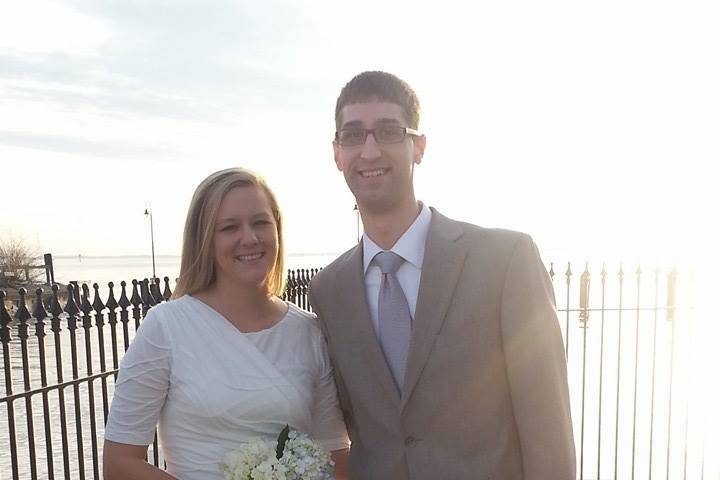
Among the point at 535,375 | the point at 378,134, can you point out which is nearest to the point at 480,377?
the point at 535,375

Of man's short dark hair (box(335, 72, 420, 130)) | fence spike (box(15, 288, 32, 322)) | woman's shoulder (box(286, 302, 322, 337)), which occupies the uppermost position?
man's short dark hair (box(335, 72, 420, 130))

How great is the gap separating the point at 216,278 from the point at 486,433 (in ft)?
4.53

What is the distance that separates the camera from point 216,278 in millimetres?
2621

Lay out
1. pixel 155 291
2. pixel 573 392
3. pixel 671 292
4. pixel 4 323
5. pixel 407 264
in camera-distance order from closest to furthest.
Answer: pixel 407 264, pixel 4 323, pixel 155 291, pixel 671 292, pixel 573 392

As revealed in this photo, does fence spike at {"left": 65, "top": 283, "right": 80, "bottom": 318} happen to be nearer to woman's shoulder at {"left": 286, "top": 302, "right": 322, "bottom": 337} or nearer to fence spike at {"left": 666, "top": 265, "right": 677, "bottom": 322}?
woman's shoulder at {"left": 286, "top": 302, "right": 322, "bottom": 337}

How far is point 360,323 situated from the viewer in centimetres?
229

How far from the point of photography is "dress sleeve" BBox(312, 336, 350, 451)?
2.60m

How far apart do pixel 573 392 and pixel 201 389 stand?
764 centimetres

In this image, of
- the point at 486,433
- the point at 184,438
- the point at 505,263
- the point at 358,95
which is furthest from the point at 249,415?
the point at 358,95

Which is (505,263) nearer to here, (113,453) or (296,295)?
(113,453)

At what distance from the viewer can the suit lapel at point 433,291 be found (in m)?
2.12

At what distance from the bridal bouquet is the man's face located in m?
1.00

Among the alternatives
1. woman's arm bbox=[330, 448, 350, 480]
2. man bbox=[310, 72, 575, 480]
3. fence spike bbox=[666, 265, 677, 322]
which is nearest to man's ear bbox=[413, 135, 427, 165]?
man bbox=[310, 72, 575, 480]

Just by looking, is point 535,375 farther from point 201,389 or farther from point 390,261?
point 201,389
